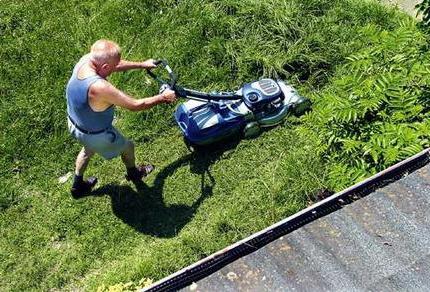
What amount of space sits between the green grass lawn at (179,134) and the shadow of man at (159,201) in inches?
0.6

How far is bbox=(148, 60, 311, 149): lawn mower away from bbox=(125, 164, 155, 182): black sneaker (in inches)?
20.0

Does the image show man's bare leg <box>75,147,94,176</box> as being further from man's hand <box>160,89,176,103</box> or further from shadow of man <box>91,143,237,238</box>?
man's hand <box>160,89,176,103</box>

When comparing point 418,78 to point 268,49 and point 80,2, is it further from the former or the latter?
point 80,2

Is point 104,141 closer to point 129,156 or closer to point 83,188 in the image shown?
point 129,156

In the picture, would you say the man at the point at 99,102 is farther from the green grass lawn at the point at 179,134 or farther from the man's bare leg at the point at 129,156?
the green grass lawn at the point at 179,134

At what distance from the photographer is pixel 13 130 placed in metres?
7.55

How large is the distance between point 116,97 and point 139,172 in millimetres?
1338

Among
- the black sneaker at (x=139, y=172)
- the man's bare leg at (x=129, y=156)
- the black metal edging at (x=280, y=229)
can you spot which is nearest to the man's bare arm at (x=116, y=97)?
the man's bare leg at (x=129, y=156)

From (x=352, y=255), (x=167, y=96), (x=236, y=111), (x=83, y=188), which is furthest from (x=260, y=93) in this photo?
(x=352, y=255)

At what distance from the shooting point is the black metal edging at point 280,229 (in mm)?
3838

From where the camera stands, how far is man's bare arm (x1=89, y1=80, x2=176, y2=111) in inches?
226

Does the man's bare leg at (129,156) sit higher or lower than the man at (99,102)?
lower

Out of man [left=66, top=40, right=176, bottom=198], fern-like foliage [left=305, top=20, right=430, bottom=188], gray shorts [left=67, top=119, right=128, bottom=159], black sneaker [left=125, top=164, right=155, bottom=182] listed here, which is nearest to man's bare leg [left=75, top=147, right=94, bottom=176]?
man [left=66, top=40, right=176, bottom=198]

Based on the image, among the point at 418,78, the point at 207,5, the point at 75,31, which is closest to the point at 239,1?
the point at 207,5
